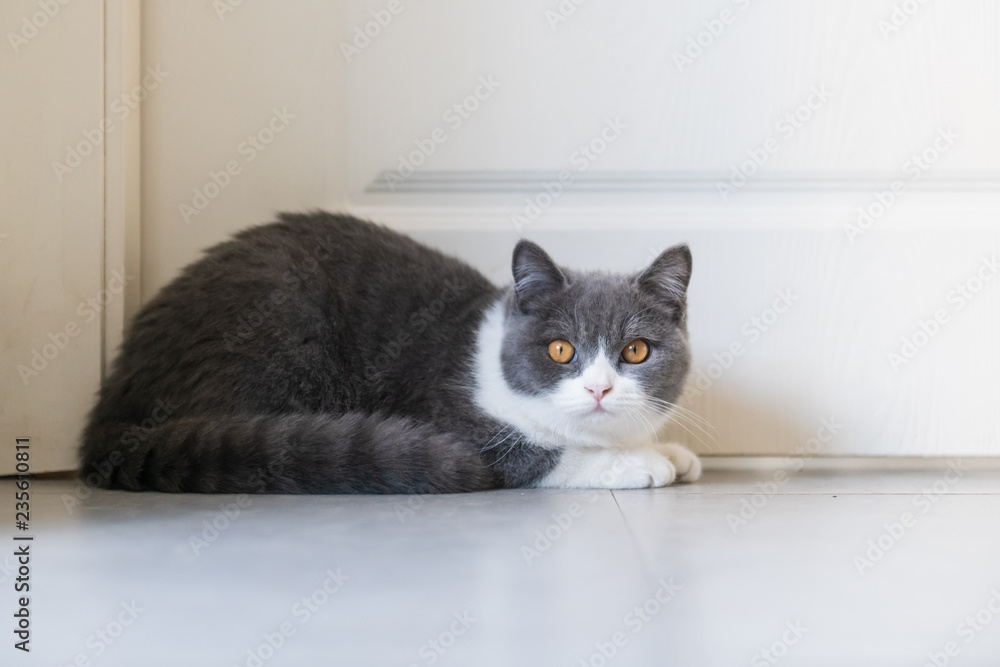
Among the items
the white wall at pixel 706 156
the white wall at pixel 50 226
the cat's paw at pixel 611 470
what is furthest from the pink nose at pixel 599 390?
the white wall at pixel 50 226

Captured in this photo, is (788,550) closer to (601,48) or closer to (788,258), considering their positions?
(788,258)

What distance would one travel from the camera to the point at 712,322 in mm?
1880

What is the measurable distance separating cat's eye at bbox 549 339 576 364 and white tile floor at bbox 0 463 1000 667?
28 centimetres

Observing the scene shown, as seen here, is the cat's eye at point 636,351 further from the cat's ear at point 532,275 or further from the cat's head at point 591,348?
the cat's ear at point 532,275

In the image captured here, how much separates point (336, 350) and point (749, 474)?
0.88 meters

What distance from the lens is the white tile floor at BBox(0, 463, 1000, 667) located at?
A: 0.74m

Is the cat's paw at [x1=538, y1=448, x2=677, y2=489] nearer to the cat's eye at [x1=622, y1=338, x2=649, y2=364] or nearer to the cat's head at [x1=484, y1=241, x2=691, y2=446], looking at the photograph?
the cat's head at [x1=484, y1=241, x2=691, y2=446]

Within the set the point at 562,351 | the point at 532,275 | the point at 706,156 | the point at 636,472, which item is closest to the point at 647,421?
the point at 636,472

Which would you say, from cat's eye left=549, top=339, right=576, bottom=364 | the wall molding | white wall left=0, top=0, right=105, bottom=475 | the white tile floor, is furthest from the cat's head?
white wall left=0, top=0, right=105, bottom=475

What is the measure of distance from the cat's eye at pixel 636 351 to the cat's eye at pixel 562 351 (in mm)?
95

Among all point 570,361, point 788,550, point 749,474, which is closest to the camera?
point 788,550

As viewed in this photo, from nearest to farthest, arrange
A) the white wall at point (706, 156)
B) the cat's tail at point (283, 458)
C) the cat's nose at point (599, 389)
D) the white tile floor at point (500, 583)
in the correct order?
1. the white tile floor at point (500, 583)
2. the cat's tail at point (283, 458)
3. the cat's nose at point (599, 389)
4. the white wall at point (706, 156)

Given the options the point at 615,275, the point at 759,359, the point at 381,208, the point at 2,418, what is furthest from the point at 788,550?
the point at 2,418

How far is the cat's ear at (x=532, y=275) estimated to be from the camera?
158 cm
